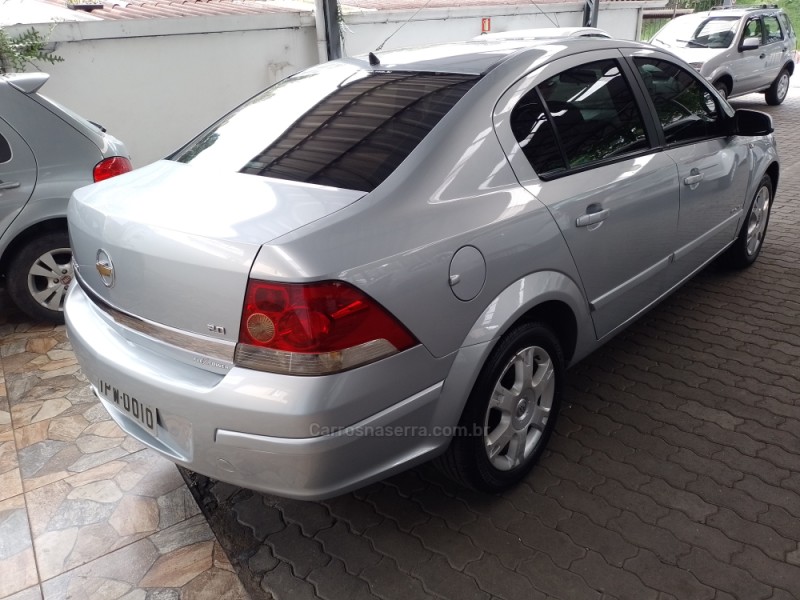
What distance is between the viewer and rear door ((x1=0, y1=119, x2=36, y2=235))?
3.93 metres

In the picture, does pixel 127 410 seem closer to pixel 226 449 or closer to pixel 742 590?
pixel 226 449

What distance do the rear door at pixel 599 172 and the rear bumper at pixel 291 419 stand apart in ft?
2.82

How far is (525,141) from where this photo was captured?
2.41 m

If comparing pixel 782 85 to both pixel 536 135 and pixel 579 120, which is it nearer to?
pixel 579 120

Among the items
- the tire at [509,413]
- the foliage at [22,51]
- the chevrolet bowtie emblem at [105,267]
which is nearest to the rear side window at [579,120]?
the tire at [509,413]

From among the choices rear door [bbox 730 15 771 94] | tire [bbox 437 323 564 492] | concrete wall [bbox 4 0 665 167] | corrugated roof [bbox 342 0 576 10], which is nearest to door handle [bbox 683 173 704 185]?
tire [bbox 437 323 564 492]

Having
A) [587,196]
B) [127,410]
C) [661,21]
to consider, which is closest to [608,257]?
[587,196]

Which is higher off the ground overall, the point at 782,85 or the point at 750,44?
the point at 750,44

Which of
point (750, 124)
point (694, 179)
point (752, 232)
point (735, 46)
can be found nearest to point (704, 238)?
point (694, 179)

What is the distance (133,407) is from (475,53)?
1.87 meters

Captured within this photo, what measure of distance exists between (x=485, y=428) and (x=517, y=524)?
0.41 m

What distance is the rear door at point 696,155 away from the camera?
10.5 ft

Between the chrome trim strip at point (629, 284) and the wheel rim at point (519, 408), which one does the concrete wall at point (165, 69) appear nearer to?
the chrome trim strip at point (629, 284)

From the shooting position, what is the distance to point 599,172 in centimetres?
267
